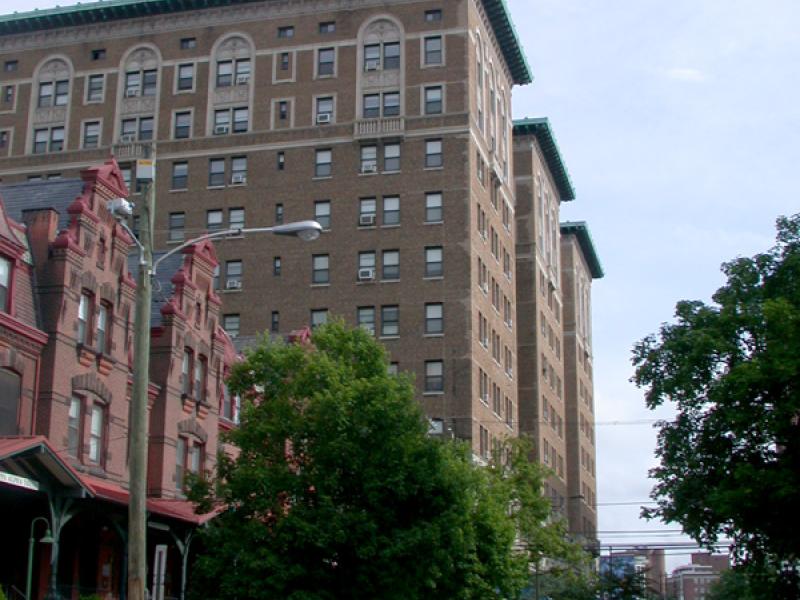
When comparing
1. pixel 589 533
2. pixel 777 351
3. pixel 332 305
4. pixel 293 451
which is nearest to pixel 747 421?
pixel 777 351

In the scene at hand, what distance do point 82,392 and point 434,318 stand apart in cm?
3547

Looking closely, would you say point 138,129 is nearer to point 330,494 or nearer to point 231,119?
point 231,119

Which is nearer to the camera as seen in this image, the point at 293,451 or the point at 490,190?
the point at 293,451

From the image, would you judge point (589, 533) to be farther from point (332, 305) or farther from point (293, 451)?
point (293, 451)

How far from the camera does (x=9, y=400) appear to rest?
32875 millimetres

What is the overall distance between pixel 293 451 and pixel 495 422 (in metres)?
41.3

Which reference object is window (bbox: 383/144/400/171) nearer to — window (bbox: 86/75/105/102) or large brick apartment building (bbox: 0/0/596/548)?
large brick apartment building (bbox: 0/0/596/548)

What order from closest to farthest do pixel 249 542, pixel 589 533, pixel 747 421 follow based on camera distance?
pixel 249 542 → pixel 747 421 → pixel 589 533

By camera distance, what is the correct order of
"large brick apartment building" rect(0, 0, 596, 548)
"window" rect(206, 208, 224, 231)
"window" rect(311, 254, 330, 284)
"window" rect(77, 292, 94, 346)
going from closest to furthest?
1. "window" rect(77, 292, 94, 346)
2. "large brick apartment building" rect(0, 0, 596, 548)
3. "window" rect(311, 254, 330, 284)
4. "window" rect(206, 208, 224, 231)

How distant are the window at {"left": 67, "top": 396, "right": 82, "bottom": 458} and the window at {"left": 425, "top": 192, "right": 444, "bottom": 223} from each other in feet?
122

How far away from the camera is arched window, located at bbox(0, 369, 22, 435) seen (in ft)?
107

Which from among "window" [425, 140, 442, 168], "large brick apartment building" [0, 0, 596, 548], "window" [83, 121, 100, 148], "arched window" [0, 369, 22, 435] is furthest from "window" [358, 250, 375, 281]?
"arched window" [0, 369, 22, 435]

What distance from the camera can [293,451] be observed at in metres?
34.1

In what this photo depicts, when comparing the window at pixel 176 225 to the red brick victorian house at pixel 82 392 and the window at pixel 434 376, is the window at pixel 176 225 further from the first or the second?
the red brick victorian house at pixel 82 392
